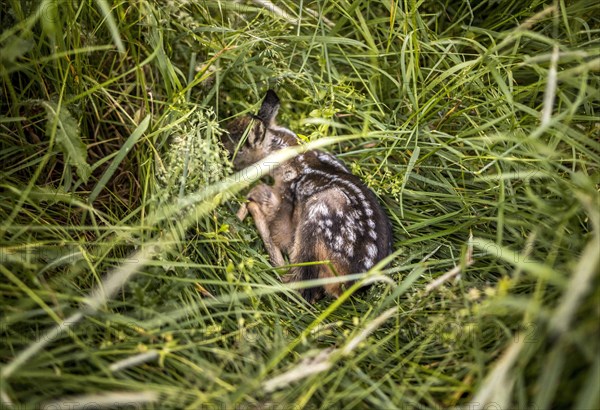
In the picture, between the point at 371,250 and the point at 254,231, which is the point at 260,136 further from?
the point at 371,250

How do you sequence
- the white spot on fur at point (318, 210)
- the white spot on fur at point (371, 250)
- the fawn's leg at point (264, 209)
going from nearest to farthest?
the white spot on fur at point (371, 250) < the white spot on fur at point (318, 210) < the fawn's leg at point (264, 209)

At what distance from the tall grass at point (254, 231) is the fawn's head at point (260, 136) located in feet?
0.39

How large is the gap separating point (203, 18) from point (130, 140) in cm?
118

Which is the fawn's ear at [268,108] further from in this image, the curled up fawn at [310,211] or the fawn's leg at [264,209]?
the fawn's leg at [264,209]

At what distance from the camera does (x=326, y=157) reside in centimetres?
329

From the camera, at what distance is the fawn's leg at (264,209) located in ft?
10.4

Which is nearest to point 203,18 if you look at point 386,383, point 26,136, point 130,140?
point 130,140

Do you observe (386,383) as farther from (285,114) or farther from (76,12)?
(76,12)

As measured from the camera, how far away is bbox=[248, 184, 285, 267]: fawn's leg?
10.4ft

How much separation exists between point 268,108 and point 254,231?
3.02 ft

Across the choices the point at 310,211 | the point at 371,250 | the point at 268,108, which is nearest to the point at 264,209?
the point at 310,211

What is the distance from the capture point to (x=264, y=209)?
3326mm

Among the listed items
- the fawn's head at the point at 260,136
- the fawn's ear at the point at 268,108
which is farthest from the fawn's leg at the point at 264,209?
the fawn's ear at the point at 268,108

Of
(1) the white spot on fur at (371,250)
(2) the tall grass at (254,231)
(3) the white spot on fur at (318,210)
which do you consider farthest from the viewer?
(3) the white spot on fur at (318,210)
